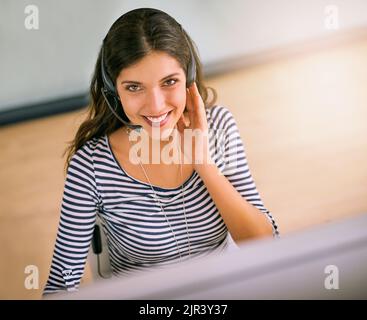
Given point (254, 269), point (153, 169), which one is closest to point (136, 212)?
point (153, 169)

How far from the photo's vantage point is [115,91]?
2.62 feet

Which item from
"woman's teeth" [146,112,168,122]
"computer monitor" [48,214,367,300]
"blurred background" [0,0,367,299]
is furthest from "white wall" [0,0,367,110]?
"computer monitor" [48,214,367,300]

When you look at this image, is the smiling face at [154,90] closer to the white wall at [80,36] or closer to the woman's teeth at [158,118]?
the woman's teeth at [158,118]

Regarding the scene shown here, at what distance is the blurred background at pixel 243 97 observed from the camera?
1584 mm

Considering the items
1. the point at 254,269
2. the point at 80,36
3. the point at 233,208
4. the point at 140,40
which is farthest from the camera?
the point at 80,36

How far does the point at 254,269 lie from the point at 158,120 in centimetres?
46

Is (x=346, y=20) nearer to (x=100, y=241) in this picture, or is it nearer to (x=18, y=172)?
(x=18, y=172)

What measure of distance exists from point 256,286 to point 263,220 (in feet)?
1.58

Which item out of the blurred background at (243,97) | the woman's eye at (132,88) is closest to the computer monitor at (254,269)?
the woman's eye at (132,88)

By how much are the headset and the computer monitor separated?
456mm

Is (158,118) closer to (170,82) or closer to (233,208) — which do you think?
(170,82)

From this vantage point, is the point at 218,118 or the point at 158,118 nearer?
the point at 158,118

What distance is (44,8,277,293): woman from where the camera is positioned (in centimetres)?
78
